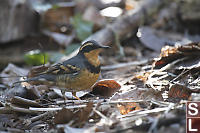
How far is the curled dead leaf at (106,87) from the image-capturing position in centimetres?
495

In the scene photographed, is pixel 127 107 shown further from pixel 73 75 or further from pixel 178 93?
pixel 73 75

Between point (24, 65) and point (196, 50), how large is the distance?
524 centimetres

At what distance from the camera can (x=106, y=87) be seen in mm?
5078

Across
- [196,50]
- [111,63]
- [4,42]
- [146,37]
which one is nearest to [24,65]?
[4,42]

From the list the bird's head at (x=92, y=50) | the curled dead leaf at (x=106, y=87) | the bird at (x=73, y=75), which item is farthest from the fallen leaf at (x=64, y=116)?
the bird's head at (x=92, y=50)

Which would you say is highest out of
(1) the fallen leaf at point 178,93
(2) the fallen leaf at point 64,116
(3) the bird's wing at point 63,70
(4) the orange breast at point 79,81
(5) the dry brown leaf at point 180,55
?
(5) the dry brown leaf at point 180,55

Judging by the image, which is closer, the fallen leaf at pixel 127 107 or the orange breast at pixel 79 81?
the fallen leaf at pixel 127 107

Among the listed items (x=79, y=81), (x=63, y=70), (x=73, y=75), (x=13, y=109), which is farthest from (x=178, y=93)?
(x=13, y=109)

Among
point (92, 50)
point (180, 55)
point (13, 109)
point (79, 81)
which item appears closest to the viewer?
point (13, 109)

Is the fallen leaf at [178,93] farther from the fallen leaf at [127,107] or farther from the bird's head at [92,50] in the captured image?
the bird's head at [92,50]

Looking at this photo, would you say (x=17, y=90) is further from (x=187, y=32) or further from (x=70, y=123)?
(x=187, y=32)

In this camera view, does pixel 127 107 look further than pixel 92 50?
No

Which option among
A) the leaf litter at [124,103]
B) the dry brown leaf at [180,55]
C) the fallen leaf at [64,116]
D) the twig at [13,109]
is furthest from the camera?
the dry brown leaf at [180,55]

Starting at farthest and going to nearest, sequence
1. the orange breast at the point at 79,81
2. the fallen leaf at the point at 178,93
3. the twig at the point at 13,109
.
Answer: the orange breast at the point at 79,81 < the twig at the point at 13,109 < the fallen leaf at the point at 178,93
